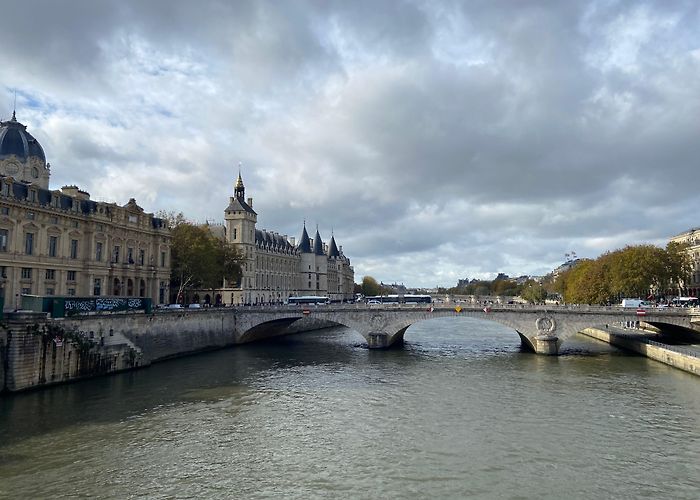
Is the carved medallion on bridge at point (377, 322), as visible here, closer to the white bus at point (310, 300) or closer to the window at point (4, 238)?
the white bus at point (310, 300)

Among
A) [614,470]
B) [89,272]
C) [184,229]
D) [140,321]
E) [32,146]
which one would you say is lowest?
[614,470]

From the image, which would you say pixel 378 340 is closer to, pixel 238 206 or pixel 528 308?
pixel 528 308

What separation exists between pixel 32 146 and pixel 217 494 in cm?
5365

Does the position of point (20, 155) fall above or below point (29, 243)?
above

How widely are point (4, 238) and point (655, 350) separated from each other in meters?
57.8

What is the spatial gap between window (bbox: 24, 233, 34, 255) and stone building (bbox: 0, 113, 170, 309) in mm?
89

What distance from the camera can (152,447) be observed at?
24281 mm

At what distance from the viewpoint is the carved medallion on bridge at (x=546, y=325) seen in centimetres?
5447

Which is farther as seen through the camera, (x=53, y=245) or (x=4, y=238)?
(x=53, y=245)

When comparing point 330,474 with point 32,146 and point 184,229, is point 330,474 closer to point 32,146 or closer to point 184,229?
point 32,146

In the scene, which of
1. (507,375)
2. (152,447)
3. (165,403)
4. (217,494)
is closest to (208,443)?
(152,447)

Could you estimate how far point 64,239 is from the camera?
2057 inches

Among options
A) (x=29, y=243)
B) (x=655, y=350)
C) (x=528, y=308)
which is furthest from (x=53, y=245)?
(x=655, y=350)

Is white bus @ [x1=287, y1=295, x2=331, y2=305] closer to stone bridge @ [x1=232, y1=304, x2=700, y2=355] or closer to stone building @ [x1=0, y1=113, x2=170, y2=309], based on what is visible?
stone bridge @ [x1=232, y1=304, x2=700, y2=355]
